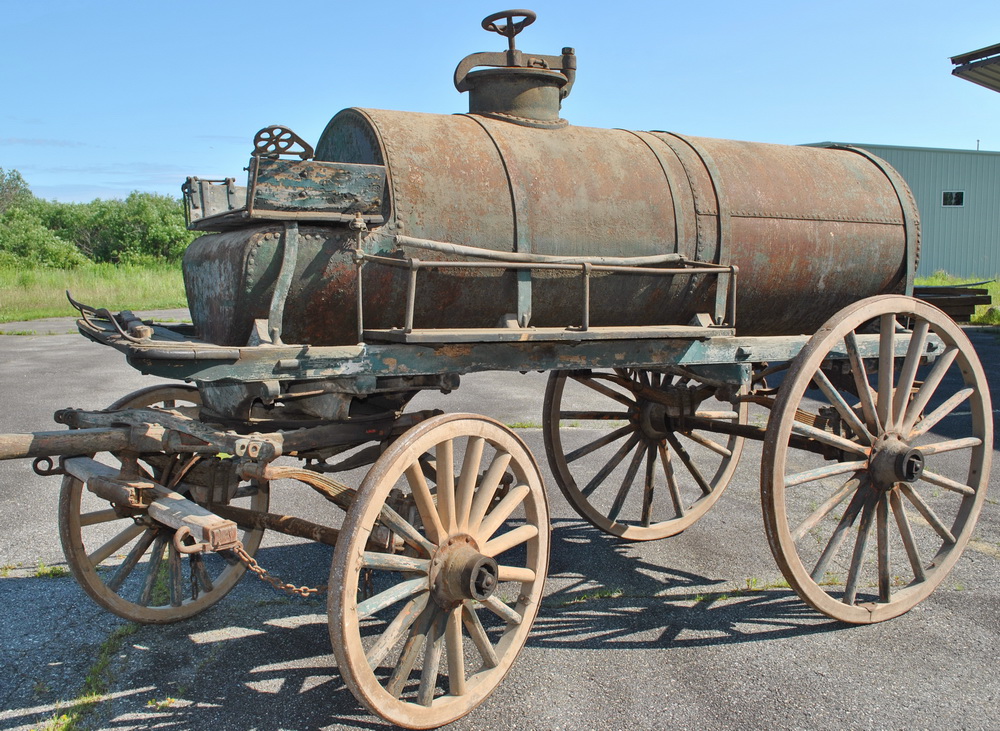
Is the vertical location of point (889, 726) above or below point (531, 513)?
below

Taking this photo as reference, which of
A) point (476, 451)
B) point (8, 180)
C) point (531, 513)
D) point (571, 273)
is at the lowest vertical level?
point (531, 513)

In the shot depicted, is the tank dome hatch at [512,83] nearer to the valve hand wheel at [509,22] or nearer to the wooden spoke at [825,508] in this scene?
the valve hand wheel at [509,22]

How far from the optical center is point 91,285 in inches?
842

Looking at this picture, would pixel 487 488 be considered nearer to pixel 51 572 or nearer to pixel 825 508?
pixel 825 508

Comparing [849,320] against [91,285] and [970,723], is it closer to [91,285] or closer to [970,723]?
[970,723]

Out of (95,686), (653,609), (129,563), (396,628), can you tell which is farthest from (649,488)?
(95,686)

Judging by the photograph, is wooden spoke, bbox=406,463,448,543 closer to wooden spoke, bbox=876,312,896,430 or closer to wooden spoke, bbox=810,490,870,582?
wooden spoke, bbox=810,490,870,582

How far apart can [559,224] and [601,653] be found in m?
1.92

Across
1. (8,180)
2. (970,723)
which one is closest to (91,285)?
(970,723)

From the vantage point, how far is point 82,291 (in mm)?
20578

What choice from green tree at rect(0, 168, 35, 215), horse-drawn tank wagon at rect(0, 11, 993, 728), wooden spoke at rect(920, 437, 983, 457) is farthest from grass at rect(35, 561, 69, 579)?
green tree at rect(0, 168, 35, 215)

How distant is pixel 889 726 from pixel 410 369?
2265 mm

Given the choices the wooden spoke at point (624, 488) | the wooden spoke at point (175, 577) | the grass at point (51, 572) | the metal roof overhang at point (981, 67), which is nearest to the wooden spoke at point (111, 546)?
the wooden spoke at point (175, 577)

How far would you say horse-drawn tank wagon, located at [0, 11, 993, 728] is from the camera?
2980 mm
